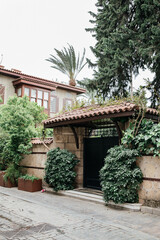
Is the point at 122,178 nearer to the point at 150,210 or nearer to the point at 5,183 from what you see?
the point at 150,210

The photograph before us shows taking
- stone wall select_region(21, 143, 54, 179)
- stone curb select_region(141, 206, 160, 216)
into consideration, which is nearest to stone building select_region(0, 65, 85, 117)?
stone wall select_region(21, 143, 54, 179)

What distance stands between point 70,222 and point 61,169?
3.49m

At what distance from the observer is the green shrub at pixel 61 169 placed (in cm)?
915

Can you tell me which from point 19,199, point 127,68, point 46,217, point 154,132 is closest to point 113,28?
point 127,68

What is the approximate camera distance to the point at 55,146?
10.4 meters

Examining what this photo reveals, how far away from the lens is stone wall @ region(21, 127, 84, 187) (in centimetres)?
966

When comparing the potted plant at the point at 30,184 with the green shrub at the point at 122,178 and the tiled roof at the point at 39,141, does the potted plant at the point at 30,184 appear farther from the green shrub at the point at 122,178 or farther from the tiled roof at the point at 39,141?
the green shrub at the point at 122,178

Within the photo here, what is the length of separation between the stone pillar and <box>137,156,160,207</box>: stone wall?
9.78ft

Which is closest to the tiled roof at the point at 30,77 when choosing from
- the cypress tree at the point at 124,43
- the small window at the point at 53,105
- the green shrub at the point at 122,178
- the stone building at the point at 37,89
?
the stone building at the point at 37,89

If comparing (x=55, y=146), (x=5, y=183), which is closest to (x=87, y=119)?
(x=55, y=146)

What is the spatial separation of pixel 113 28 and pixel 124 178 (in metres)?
11.5

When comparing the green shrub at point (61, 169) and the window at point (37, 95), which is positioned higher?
the window at point (37, 95)

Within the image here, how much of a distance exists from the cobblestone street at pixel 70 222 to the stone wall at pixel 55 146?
1.87 meters

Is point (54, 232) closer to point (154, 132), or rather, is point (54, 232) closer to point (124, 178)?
point (124, 178)
